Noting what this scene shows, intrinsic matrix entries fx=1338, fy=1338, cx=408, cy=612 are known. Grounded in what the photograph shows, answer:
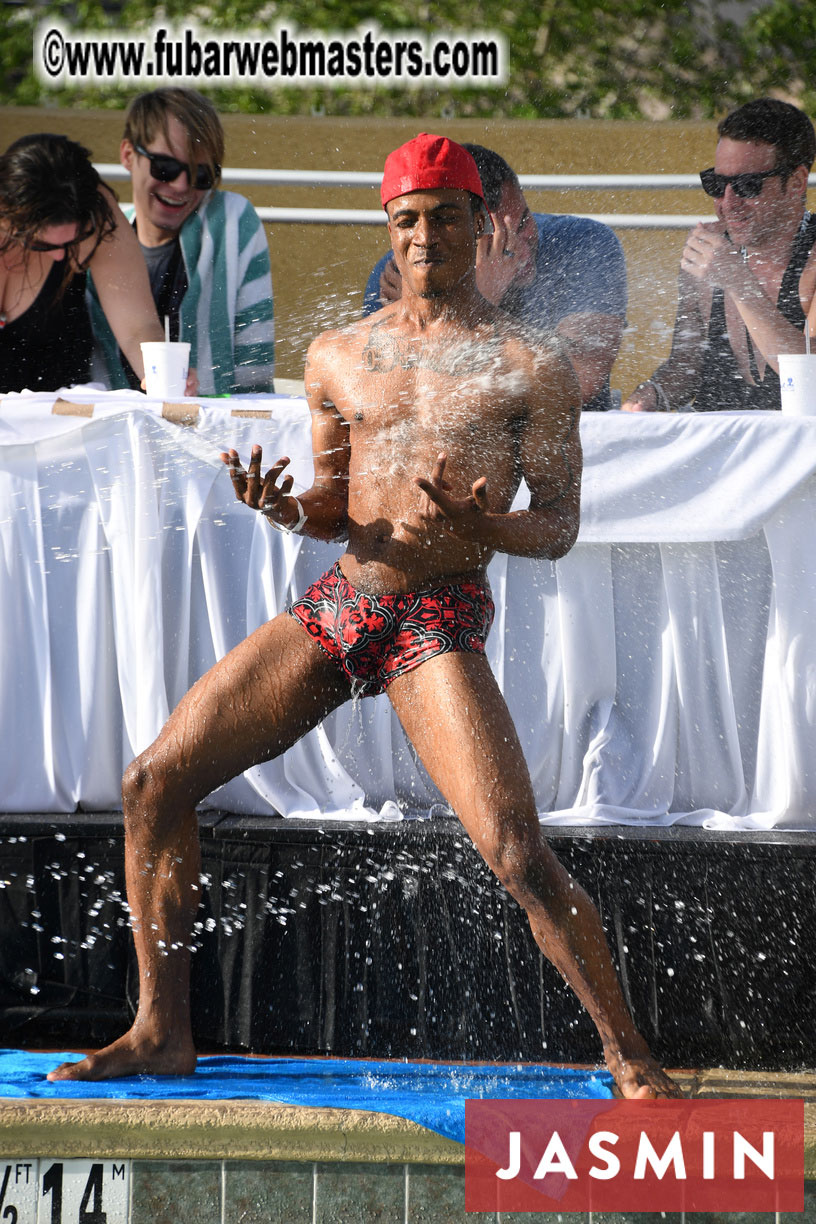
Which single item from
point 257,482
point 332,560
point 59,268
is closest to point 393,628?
point 257,482

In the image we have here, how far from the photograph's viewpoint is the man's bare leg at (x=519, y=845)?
2.65 meters

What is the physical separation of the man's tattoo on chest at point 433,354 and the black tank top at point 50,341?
1.73 m

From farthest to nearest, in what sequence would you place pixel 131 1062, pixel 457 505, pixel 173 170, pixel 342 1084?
pixel 173 170
pixel 342 1084
pixel 131 1062
pixel 457 505

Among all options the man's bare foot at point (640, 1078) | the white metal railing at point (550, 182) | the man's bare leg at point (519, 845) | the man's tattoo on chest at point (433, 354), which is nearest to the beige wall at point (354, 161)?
the white metal railing at point (550, 182)

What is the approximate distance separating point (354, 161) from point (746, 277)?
3612 millimetres

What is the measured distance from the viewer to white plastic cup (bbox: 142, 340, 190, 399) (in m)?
3.76

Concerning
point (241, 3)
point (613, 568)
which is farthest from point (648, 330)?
point (241, 3)

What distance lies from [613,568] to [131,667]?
1.31 meters

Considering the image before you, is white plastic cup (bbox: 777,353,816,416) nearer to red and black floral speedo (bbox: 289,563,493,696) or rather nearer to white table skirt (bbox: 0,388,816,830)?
white table skirt (bbox: 0,388,816,830)

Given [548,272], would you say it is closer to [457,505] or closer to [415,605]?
[415,605]

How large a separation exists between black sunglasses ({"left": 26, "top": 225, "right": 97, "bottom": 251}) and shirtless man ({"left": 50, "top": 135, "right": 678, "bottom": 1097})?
185 centimetres

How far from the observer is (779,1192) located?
2543mm

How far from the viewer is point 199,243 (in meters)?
4.79

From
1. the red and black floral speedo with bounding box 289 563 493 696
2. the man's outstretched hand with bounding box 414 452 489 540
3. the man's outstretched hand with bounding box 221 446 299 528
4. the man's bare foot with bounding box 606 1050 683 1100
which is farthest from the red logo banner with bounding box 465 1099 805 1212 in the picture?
the man's outstretched hand with bounding box 221 446 299 528
